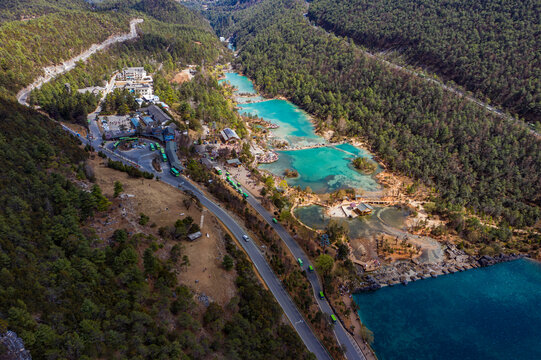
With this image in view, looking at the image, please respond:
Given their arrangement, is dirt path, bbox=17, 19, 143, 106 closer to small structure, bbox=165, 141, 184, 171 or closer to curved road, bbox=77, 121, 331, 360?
curved road, bbox=77, 121, 331, 360

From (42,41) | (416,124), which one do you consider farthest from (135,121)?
(416,124)

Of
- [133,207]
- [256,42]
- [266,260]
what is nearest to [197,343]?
[266,260]

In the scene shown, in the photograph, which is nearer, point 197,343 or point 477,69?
point 197,343

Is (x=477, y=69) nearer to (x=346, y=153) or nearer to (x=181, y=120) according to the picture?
(x=346, y=153)

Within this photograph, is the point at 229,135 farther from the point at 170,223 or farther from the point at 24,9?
the point at 24,9

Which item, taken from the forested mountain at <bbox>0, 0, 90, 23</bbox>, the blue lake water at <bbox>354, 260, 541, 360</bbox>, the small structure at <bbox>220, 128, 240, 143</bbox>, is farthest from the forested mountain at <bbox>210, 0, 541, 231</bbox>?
the forested mountain at <bbox>0, 0, 90, 23</bbox>

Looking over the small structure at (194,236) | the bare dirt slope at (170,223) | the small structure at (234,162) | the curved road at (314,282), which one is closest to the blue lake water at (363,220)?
the curved road at (314,282)
